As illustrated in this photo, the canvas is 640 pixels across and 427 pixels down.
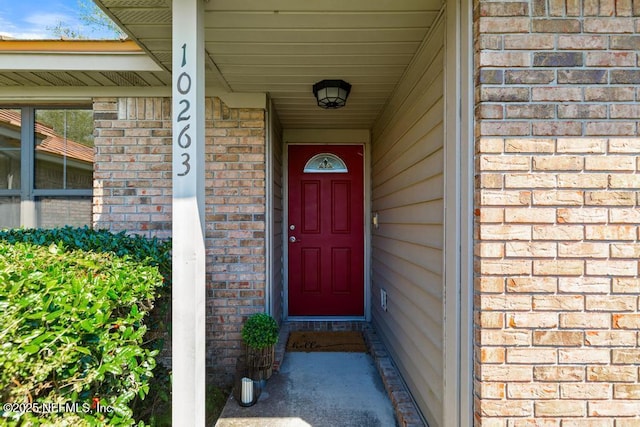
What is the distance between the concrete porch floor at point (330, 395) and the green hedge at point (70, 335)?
912 mm

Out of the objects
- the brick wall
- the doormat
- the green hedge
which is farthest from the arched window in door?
the brick wall

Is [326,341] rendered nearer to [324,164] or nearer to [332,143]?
[324,164]

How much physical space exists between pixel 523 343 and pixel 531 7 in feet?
4.41

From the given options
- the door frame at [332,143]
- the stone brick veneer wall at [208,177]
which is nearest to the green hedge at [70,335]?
the stone brick veneer wall at [208,177]

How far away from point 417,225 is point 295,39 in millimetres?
1323

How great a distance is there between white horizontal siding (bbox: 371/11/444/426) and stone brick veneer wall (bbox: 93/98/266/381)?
1.07 meters

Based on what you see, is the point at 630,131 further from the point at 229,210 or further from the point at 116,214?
the point at 116,214

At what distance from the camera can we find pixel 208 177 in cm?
278

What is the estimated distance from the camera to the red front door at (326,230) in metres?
Result: 3.95

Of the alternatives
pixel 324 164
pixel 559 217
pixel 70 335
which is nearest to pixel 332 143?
pixel 324 164

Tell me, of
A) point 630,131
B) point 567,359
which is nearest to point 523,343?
point 567,359

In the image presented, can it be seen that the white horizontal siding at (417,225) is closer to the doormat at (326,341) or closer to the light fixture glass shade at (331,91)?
the doormat at (326,341)

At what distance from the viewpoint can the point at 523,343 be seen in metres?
1.37

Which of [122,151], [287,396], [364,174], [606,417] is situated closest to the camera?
[606,417]
